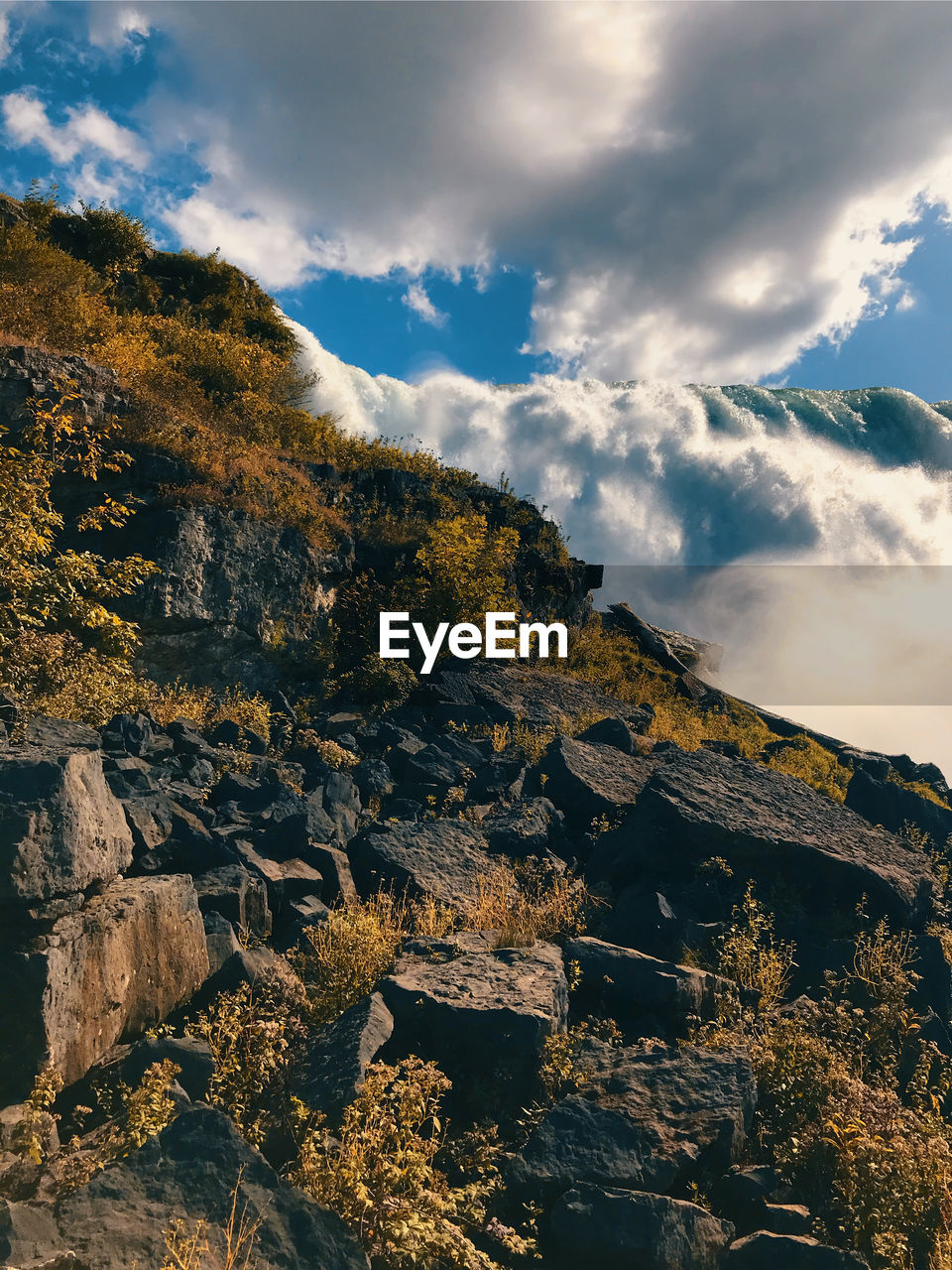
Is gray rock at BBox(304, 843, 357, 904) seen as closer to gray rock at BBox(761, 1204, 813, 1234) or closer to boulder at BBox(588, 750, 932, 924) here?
boulder at BBox(588, 750, 932, 924)

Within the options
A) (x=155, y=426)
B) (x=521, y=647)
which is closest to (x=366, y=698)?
(x=521, y=647)

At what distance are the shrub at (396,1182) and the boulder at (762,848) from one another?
504cm

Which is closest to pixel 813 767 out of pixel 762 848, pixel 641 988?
pixel 762 848

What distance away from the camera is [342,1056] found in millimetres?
5258

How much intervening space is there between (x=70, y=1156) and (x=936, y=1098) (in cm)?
626

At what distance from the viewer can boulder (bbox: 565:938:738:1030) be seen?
6629 millimetres

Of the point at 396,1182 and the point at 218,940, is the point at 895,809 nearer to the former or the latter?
the point at 218,940

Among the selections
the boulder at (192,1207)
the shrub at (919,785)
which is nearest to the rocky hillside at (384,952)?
the boulder at (192,1207)

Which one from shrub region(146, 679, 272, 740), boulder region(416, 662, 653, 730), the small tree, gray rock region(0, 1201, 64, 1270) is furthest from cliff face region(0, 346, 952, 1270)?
boulder region(416, 662, 653, 730)

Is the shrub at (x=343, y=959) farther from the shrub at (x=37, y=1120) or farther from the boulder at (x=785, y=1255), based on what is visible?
the boulder at (x=785, y=1255)

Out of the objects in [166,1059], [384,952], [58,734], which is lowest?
[166,1059]

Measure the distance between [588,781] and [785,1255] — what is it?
7222 mm

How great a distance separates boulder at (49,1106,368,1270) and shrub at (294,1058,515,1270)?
219mm

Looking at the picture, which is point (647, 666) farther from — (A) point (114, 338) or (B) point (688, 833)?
(A) point (114, 338)
